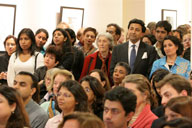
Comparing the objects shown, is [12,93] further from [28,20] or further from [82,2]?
[82,2]

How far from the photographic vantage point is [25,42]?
625cm

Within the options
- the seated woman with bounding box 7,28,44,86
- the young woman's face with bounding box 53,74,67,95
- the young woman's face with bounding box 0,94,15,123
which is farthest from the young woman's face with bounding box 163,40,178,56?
the young woman's face with bounding box 0,94,15,123

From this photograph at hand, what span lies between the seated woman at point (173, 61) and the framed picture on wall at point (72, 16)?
3827 millimetres

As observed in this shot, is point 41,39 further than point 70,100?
Yes

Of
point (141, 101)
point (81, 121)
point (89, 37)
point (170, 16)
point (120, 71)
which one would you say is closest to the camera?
point (81, 121)

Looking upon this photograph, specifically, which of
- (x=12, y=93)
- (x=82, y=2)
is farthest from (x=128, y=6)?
(x=12, y=93)

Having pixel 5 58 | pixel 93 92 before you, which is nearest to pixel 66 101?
pixel 93 92

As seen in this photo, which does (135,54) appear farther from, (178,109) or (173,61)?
(178,109)

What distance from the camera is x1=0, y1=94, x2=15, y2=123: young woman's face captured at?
3.66 meters

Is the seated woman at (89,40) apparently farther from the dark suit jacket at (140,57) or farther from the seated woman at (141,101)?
the seated woman at (141,101)

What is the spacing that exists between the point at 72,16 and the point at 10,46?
2.20 m

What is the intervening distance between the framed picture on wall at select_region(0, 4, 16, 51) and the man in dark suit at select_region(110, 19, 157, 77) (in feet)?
10.3

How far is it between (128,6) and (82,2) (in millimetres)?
1164

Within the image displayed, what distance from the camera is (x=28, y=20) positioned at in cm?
877
